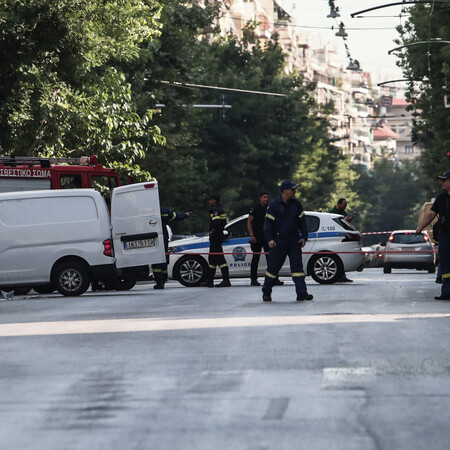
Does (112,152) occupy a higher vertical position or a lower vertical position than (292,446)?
higher

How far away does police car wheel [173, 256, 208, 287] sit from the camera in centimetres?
2352

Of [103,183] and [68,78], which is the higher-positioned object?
[68,78]

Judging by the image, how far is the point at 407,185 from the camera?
445 ft

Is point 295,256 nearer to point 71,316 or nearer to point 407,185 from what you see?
point 71,316

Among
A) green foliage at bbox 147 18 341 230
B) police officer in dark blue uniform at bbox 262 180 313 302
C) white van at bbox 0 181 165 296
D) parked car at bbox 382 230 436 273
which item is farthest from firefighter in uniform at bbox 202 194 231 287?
green foliage at bbox 147 18 341 230

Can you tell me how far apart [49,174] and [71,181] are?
57 centimetres

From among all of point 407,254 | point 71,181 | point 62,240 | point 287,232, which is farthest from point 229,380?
point 407,254

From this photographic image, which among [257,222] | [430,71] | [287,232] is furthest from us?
[430,71]

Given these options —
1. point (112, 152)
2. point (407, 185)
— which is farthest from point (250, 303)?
point (407, 185)

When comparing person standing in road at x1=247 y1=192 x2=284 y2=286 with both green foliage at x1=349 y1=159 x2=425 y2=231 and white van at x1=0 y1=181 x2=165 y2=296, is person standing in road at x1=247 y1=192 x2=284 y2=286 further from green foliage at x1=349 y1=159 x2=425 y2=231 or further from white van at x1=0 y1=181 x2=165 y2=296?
green foliage at x1=349 y1=159 x2=425 y2=231

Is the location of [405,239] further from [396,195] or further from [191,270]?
[396,195]

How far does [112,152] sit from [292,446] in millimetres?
27190

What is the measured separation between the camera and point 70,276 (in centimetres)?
2058

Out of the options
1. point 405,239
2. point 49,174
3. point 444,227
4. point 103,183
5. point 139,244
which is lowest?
point 405,239
